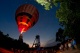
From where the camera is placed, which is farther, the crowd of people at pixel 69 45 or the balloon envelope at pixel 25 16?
the balloon envelope at pixel 25 16

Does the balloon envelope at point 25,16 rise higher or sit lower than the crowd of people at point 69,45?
higher

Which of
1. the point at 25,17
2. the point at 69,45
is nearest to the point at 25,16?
the point at 25,17

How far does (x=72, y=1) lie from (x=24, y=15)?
18.5 metres

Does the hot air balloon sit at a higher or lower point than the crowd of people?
higher

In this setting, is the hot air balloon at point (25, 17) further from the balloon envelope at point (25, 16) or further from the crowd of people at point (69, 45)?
the crowd of people at point (69, 45)

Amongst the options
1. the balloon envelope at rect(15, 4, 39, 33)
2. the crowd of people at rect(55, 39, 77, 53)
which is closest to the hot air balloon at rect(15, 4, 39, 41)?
the balloon envelope at rect(15, 4, 39, 33)

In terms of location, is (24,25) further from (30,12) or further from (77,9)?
(77,9)

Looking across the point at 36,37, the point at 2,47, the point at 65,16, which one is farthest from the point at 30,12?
the point at 65,16

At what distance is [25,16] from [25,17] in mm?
206

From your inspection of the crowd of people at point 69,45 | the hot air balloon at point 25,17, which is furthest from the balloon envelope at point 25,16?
the crowd of people at point 69,45

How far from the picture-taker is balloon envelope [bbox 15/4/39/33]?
3042 cm

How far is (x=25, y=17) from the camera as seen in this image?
1206 inches

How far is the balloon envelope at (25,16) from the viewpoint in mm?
30422

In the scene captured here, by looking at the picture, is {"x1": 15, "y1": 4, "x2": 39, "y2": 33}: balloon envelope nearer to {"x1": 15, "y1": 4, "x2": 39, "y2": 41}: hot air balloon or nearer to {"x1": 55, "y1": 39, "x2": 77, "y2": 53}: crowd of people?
{"x1": 15, "y1": 4, "x2": 39, "y2": 41}: hot air balloon
